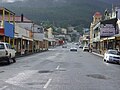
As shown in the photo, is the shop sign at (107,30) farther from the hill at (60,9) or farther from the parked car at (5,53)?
the hill at (60,9)

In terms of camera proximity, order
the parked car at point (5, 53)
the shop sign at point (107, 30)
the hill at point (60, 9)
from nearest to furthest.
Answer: the parked car at point (5, 53) → the shop sign at point (107, 30) → the hill at point (60, 9)

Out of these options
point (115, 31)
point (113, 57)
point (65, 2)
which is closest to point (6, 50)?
point (113, 57)

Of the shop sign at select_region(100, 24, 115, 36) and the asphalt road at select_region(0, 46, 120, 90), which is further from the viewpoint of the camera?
the shop sign at select_region(100, 24, 115, 36)

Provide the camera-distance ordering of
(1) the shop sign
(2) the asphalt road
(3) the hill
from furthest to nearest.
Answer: (3) the hill < (1) the shop sign < (2) the asphalt road

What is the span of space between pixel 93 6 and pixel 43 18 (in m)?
26.3

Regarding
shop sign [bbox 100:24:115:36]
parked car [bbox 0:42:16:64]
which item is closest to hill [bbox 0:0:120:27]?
shop sign [bbox 100:24:115:36]

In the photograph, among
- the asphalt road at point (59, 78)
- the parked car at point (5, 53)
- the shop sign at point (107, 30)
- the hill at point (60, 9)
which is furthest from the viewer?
the hill at point (60, 9)

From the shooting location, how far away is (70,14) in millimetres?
172500

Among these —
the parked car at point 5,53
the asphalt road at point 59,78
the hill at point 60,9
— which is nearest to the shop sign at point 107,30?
the parked car at point 5,53

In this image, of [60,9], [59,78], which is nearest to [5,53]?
[59,78]

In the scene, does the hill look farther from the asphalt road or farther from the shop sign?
the asphalt road

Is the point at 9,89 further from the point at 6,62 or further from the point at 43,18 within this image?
the point at 43,18

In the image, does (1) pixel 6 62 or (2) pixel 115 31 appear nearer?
(1) pixel 6 62

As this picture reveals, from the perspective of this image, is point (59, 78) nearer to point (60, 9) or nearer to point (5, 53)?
point (5, 53)
